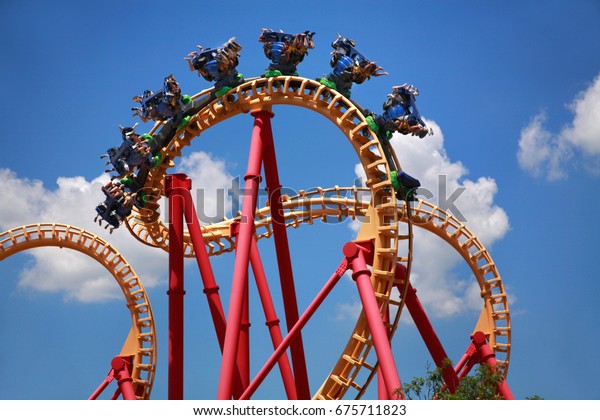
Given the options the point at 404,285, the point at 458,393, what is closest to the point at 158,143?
the point at 404,285

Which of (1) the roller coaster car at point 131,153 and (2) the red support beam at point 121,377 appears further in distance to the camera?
(2) the red support beam at point 121,377

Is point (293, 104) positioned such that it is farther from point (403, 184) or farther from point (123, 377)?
point (123, 377)

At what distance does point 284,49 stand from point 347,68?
1069mm

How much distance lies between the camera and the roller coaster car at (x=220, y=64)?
50.8 feet

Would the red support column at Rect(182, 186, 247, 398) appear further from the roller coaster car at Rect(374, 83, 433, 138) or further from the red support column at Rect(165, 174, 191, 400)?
the roller coaster car at Rect(374, 83, 433, 138)

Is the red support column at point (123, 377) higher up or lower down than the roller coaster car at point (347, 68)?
lower down

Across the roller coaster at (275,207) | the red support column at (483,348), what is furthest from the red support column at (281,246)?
the red support column at (483,348)

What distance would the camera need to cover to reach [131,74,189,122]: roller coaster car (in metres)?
15.7

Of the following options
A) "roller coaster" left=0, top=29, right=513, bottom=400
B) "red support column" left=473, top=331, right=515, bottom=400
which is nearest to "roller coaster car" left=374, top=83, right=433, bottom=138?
"roller coaster" left=0, top=29, right=513, bottom=400

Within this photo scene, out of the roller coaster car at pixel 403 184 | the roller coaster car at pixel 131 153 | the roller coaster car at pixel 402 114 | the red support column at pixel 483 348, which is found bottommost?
the red support column at pixel 483 348

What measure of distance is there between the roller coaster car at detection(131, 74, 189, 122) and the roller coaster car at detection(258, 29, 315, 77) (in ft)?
4.92

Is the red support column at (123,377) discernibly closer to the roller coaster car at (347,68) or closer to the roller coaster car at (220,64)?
the roller coaster car at (220,64)

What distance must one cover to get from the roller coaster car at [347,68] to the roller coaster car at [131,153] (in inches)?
120

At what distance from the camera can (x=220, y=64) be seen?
15461 mm
